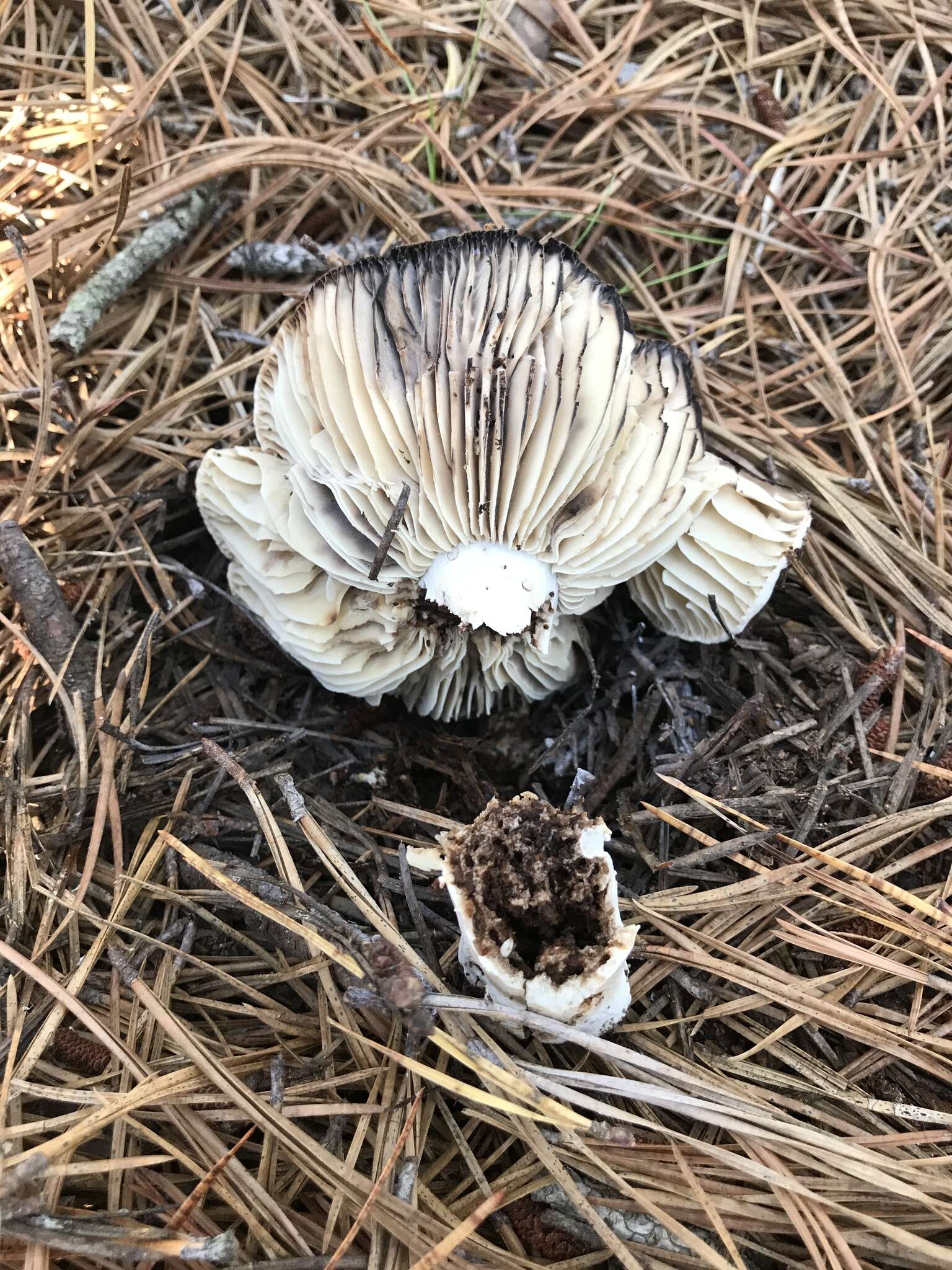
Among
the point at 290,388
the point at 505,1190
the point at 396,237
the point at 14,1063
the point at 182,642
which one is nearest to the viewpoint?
the point at 505,1190

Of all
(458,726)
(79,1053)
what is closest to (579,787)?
(458,726)

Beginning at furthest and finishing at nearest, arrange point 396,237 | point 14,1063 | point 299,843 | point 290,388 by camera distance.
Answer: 1. point 396,237
2. point 299,843
3. point 290,388
4. point 14,1063

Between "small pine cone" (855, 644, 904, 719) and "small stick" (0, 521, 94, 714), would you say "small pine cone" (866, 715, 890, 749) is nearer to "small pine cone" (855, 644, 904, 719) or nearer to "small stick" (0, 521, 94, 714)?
"small pine cone" (855, 644, 904, 719)

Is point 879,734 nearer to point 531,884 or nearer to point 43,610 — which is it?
point 531,884

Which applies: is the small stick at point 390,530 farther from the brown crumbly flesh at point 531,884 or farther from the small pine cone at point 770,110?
the small pine cone at point 770,110

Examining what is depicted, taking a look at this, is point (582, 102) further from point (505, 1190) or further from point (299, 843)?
point (505, 1190)

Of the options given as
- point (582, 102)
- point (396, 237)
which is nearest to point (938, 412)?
point (582, 102)

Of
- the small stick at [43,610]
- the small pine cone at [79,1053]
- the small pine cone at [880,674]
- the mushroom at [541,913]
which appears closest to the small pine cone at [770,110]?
the small pine cone at [880,674]
